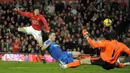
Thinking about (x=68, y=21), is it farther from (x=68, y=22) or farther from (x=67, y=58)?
(x=67, y=58)

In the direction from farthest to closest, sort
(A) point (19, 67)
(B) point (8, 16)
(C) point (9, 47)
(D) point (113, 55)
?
(B) point (8, 16) < (C) point (9, 47) < (A) point (19, 67) < (D) point (113, 55)

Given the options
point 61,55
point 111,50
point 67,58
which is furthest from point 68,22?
point 111,50

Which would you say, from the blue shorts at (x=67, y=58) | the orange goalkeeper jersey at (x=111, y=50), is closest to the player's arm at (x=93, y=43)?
the orange goalkeeper jersey at (x=111, y=50)

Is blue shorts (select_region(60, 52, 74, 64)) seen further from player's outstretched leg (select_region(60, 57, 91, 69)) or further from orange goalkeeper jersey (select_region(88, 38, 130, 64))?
orange goalkeeper jersey (select_region(88, 38, 130, 64))

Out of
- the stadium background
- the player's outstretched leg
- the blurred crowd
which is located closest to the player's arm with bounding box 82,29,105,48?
the player's outstretched leg

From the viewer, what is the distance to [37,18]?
1914cm

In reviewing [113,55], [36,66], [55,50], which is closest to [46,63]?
[36,66]

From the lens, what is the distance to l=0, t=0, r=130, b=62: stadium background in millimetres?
22156

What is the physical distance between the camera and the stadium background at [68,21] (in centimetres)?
2216

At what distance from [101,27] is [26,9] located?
14.7 ft

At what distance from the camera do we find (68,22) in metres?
23.9

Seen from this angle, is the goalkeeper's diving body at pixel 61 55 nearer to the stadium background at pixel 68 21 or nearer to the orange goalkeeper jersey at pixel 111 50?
the orange goalkeeper jersey at pixel 111 50

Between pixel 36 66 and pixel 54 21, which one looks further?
pixel 54 21

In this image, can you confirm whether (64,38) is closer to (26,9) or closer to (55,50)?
(26,9)
